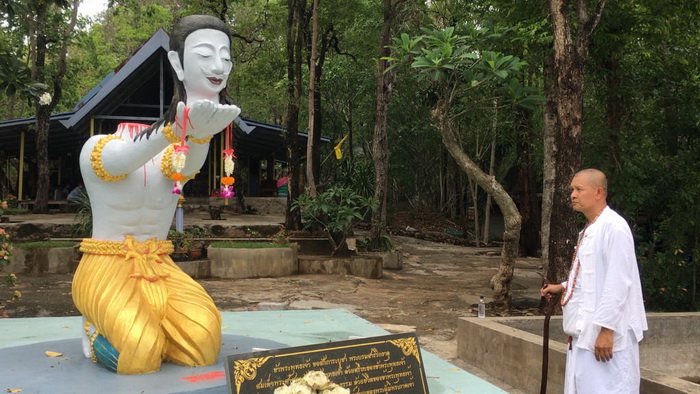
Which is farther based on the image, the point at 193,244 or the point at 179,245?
the point at 193,244

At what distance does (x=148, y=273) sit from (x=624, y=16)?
7.63 meters

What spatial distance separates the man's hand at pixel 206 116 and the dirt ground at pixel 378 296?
11.7ft

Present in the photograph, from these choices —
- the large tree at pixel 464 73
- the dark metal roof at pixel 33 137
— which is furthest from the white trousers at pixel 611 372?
the dark metal roof at pixel 33 137

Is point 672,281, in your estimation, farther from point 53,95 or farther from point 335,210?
point 53,95

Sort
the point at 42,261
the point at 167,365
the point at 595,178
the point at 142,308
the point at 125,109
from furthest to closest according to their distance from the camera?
the point at 125,109, the point at 42,261, the point at 167,365, the point at 142,308, the point at 595,178

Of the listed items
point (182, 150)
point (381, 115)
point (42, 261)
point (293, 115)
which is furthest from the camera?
point (293, 115)

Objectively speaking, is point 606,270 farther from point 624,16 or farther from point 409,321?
point 624,16

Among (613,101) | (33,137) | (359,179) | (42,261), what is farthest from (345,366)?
(33,137)

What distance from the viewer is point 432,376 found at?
177 inches

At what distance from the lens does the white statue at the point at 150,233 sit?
12.7 feet

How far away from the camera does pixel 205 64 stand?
12.6 feet

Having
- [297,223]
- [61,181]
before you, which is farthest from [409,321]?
[61,181]

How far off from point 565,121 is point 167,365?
4832 millimetres

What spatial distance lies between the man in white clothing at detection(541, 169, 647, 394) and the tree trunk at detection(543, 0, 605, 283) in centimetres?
343
